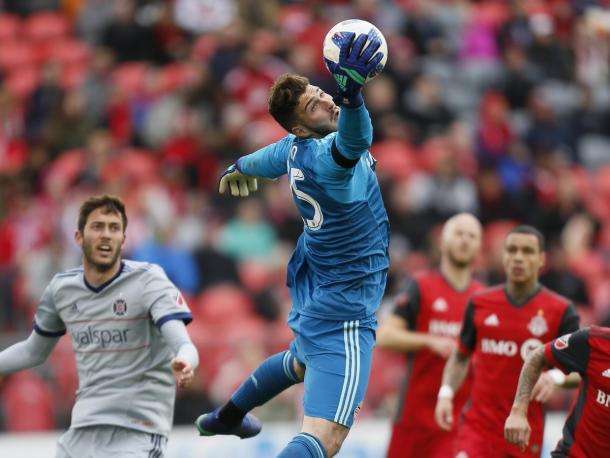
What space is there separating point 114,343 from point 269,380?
990 millimetres

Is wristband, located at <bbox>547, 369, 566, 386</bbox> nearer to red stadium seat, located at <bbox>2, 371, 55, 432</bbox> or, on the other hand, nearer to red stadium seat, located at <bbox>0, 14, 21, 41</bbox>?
red stadium seat, located at <bbox>2, 371, 55, 432</bbox>

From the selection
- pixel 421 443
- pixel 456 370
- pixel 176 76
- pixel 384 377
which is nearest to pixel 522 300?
pixel 456 370

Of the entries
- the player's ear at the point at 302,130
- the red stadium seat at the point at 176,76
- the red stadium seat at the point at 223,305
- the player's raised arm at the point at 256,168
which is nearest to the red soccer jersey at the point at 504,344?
the player's raised arm at the point at 256,168

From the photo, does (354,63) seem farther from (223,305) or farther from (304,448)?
(223,305)

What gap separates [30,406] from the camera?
13.3 m

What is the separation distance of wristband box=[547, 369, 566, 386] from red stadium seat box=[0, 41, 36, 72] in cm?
1210

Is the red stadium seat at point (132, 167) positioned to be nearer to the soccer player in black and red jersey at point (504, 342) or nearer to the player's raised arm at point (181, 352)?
the soccer player in black and red jersey at point (504, 342)

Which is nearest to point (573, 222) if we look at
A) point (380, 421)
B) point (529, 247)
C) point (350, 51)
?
point (380, 421)

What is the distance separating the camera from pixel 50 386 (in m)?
13.2

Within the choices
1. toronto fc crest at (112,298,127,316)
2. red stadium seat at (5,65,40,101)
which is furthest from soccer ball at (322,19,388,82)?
red stadium seat at (5,65,40,101)

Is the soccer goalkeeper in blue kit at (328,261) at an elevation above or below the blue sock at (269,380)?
above

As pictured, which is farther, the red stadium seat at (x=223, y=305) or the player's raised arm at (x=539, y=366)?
the red stadium seat at (x=223, y=305)

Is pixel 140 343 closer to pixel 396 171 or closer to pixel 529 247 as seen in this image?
pixel 529 247

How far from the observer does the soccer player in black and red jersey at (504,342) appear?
Result: 9586mm
